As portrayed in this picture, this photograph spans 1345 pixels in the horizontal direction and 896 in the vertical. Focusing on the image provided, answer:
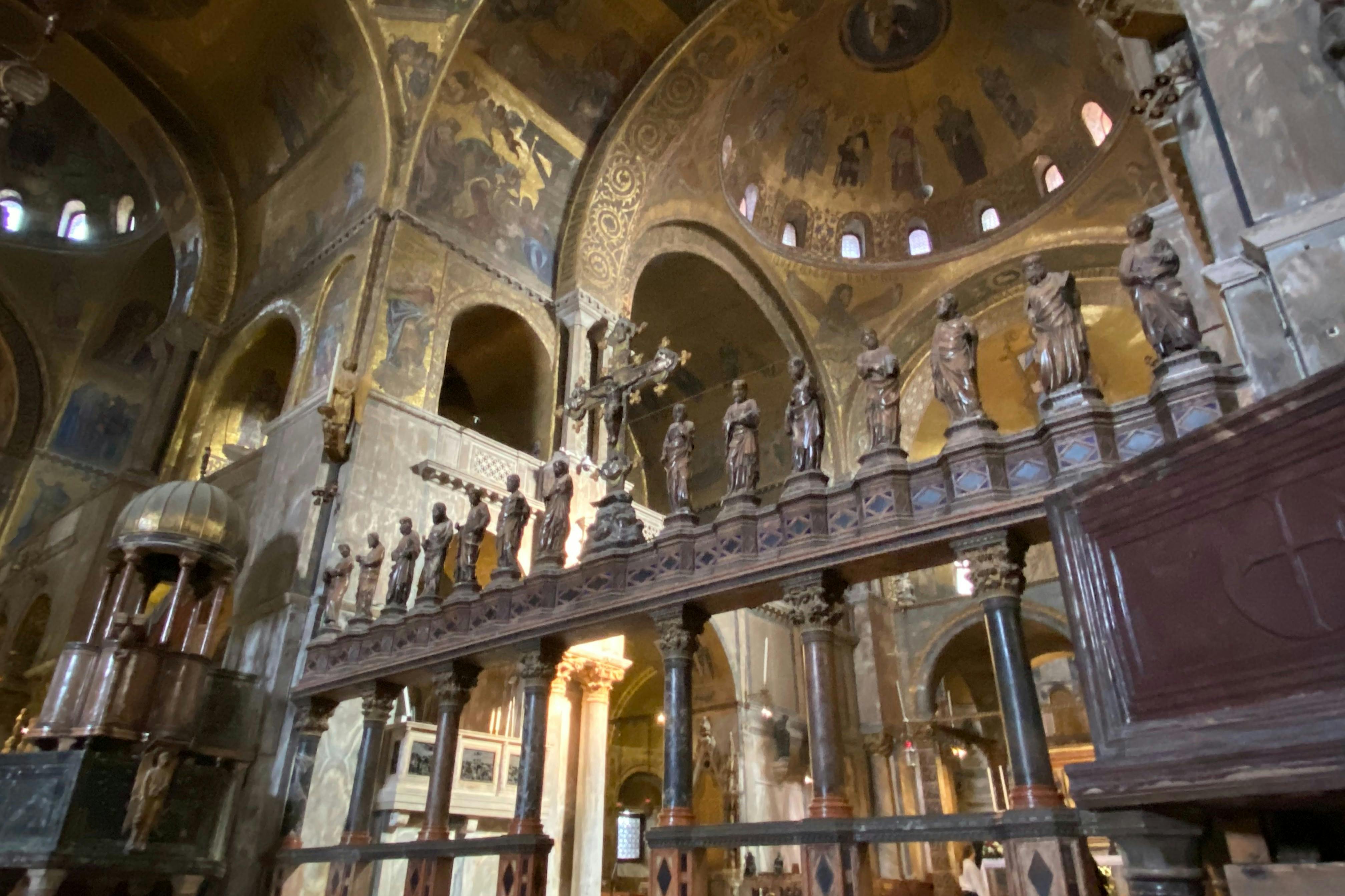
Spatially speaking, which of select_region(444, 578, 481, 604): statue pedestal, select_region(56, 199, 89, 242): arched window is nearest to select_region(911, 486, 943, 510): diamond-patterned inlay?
select_region(444, 578, 481, 604): statue pedestal

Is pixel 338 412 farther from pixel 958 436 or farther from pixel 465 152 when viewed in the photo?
pixel 958 436

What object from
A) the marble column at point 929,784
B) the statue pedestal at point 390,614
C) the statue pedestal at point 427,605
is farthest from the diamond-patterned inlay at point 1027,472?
the marble column at point 929,784

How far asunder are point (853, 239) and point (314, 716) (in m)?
15.0

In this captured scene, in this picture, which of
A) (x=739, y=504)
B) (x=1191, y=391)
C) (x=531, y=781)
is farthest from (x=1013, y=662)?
(x=531, y=781)

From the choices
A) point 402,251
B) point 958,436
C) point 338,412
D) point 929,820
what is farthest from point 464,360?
point 929,820

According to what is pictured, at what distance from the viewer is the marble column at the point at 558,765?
10891 mm

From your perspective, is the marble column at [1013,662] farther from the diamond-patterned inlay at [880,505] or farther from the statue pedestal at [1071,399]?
the statue pedestal at [1071,399]

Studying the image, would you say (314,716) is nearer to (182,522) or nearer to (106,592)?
(182,522)

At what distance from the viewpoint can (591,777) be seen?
11695mm

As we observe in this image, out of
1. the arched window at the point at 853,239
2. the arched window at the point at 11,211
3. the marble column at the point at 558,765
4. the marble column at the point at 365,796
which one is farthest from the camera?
the arched window at the point at 11,211

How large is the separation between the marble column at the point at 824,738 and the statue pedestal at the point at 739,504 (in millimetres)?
699

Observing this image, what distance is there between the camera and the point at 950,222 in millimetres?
18828

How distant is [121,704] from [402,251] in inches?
288

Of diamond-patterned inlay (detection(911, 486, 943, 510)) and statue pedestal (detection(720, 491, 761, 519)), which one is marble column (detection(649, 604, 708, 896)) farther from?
diamond-patterned inlay (detection(911, 486, 943, 510))
